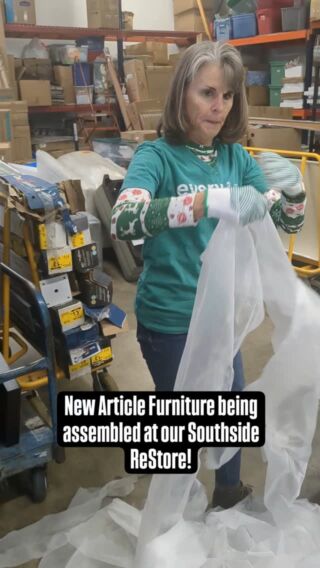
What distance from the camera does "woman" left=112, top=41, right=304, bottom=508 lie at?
3.41ft

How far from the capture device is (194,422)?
3.85 ft

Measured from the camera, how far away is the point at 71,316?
1.95 metres

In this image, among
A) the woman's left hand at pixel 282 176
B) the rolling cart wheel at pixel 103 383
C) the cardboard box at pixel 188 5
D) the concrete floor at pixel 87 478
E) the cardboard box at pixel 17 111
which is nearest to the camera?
the woman's left hand at pixel 282 176

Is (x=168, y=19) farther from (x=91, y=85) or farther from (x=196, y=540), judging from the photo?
(x=196, y=540)

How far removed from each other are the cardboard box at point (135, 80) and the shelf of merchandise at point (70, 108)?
0.80ft

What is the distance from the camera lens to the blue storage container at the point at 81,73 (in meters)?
4.95

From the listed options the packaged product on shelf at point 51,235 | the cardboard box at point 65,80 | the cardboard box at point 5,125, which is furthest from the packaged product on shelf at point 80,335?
the cardboard box at point 65,80

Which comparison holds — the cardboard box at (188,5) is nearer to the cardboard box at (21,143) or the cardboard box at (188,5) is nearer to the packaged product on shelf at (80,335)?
the cardboard box at (21,143)

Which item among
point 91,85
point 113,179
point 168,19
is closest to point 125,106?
point 91,85

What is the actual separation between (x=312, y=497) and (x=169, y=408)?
2.73ft

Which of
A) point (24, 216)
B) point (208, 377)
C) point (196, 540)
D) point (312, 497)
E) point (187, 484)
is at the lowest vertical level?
point (312, 497)

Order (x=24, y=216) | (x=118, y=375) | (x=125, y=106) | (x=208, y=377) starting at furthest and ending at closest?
1. (x=125, y=106)
2. (x=118, y=375)
3. (x=24, y=216)
4. (x=208, y=377)

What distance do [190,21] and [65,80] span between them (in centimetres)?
182

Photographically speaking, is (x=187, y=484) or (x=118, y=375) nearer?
(x=187, y=484)
